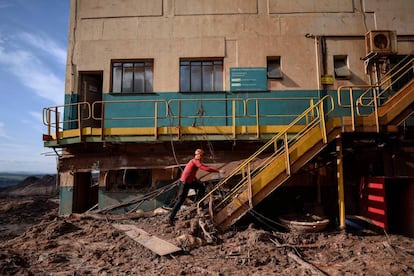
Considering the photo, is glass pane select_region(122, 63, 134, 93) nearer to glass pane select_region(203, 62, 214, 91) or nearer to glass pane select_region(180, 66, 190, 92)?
glass pane select_region(180, 66, 190, 92)

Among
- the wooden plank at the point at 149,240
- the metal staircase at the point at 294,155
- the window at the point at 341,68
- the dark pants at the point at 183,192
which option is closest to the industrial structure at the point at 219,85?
the window at the point at 341,68

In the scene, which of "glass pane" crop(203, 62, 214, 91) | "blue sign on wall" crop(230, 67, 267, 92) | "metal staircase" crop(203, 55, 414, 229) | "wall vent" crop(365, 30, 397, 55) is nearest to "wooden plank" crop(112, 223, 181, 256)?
"metal staircase" crop(203, 55, 414, 229)

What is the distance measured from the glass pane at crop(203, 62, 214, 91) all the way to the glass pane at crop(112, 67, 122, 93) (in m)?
3.44

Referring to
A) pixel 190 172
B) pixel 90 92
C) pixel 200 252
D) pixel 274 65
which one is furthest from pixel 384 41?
pixel 90 92

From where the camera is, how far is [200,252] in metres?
6.33

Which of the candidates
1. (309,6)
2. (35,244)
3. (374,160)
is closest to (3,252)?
(35,244)

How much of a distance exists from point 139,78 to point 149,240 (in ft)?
23.2

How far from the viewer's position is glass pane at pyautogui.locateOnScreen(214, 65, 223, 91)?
38.2ft

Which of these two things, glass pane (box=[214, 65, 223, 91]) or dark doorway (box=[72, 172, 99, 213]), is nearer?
dark doorway (box=[72, 172, 99, 213])

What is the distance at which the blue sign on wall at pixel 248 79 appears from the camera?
1133 cm

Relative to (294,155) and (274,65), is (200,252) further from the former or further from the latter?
(274,65)

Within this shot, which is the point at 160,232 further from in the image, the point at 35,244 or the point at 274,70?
the point at 274,70

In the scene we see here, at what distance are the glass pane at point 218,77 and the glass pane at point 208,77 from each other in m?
0.16

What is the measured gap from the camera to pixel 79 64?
11797mm
